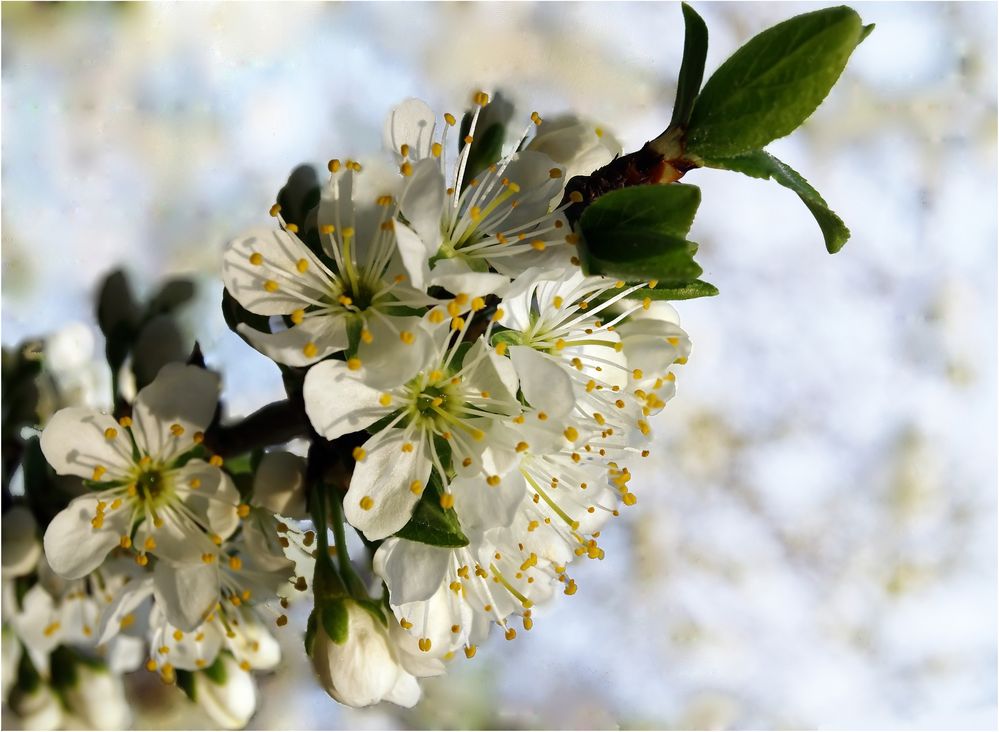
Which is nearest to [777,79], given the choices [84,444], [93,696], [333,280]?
[333,280]

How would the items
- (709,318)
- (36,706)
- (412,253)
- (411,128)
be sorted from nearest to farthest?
(412,253)
(411,128)
(36,706)
(709,318)

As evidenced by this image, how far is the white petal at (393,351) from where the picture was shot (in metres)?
0.51

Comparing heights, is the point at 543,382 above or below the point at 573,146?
below

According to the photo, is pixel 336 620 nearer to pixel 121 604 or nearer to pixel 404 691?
pixel 404 691

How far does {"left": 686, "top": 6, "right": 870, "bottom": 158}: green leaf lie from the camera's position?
516mm

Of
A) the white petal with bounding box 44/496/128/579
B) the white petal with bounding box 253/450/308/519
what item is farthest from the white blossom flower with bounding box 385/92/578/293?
the white petal with bounding box 44/496/128/579

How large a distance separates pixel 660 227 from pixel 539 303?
0.43 feet

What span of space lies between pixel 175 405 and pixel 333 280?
182mm

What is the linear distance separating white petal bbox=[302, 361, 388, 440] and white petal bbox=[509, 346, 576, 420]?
0.31 feet

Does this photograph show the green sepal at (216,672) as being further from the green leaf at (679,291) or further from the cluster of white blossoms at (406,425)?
the green leaf at (679,291)

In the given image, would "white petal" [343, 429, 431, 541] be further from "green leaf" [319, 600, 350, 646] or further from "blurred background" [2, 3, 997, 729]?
"blurred background" [2, 3, 997, 729]

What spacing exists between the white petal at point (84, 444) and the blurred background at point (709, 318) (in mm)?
539

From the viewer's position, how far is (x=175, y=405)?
662 mm

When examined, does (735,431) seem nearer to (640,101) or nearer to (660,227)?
(640,101)
